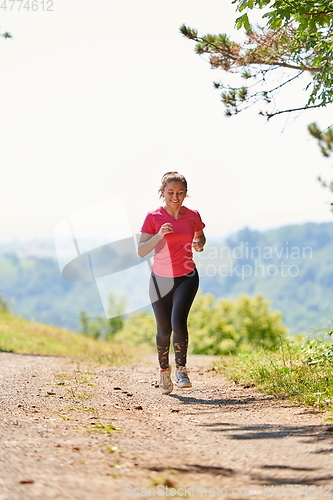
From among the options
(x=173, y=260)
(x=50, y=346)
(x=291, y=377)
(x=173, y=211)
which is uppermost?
(x=173, y=211)

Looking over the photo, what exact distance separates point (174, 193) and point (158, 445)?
9.23 feet

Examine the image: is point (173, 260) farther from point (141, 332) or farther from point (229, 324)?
point (141, 332)

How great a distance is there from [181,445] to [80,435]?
2.28ft

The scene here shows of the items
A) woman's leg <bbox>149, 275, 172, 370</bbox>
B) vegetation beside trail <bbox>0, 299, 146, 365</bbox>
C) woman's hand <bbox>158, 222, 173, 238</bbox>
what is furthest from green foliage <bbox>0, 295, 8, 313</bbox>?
woman's hand <bbox>158, 222, 173, 238</bbox>

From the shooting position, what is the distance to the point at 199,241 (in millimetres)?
6090

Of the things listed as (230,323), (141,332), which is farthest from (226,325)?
(141,332)

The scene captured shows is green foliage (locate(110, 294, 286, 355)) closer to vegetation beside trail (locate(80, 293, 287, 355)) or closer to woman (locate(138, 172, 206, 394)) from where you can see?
vegetation beside trail (locate(80, 293, 287, 355))

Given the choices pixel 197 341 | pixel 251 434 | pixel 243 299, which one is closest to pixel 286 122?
pixel 251 434

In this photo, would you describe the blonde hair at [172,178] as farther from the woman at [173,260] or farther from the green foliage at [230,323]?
the green foliage at [230,323]

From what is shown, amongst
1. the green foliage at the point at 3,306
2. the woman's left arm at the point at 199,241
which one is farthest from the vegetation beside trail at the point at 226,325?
the woman's left arm at the point at 199,241

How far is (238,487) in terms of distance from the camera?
2.82 meters

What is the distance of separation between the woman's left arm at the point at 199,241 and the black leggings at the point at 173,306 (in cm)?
24

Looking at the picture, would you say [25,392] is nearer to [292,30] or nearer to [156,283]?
[156,283]

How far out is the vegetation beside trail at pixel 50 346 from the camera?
1095 centimetres
